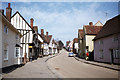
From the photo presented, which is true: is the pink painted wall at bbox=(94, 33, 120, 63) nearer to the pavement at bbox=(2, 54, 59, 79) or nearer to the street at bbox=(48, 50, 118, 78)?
the street at bbox=(48, 50, 118, 78)

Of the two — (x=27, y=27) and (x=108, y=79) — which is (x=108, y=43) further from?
(x=27, y=27)

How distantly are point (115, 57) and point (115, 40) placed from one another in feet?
8.07

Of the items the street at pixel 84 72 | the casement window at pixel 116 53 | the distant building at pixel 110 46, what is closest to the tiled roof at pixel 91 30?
the distant building at pixel 110 46

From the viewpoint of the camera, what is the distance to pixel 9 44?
1429 cm

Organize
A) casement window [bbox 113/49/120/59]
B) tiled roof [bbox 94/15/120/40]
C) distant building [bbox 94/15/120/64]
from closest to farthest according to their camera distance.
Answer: casement window [bbox 113/49/120/59] → distant building [bbox 94/15/120/64] → tiled roof [bbox 94/15/120/40]

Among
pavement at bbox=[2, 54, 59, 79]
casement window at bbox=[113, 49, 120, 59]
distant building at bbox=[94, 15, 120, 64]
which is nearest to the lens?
pavement at bbox=[2, 54, 59, 79]

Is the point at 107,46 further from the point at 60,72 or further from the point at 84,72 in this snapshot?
the point at 60,72

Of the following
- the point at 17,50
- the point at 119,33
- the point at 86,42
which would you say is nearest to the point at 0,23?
the point at 17,50

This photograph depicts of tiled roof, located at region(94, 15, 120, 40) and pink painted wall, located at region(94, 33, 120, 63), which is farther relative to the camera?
Answer: tiled roof, located at region(94, 15, 120, 40)

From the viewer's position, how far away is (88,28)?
3180 centimetres

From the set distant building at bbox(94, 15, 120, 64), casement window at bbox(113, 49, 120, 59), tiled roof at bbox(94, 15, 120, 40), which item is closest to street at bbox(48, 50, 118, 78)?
casement window at bbox(113, 49, 120, 59)

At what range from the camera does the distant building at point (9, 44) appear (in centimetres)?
1233

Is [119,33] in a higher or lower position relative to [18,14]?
lower

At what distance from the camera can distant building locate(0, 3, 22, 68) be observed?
12331mm
